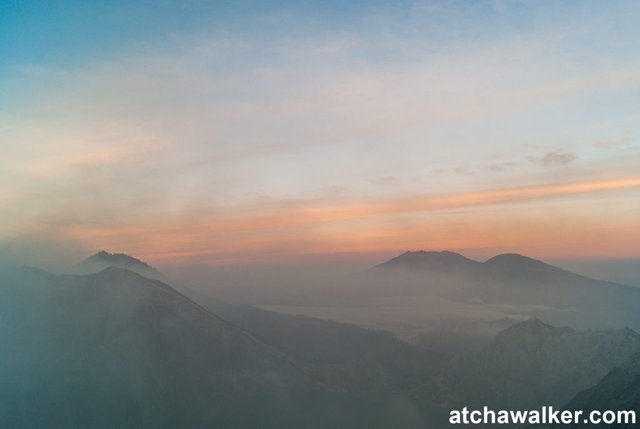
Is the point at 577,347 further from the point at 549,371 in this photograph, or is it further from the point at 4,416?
the point at 4,416

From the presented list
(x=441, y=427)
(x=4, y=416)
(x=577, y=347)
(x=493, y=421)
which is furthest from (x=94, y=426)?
(x=577, y=347)

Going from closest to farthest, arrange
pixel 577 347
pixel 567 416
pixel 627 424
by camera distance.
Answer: pixel 627 424
pixel 567 416
pixel 577 347

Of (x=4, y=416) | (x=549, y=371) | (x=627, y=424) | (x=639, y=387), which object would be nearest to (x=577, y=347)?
(x=549, y=371)

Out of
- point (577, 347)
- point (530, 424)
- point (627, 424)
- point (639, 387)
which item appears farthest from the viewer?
point (577, 347)

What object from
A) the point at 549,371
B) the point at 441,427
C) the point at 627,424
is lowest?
the point at 441,427

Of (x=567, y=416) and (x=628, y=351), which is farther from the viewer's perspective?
(x=628, y=351)

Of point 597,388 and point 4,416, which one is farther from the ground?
point 597,388

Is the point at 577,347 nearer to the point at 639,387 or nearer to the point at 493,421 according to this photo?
the point at 493,421
